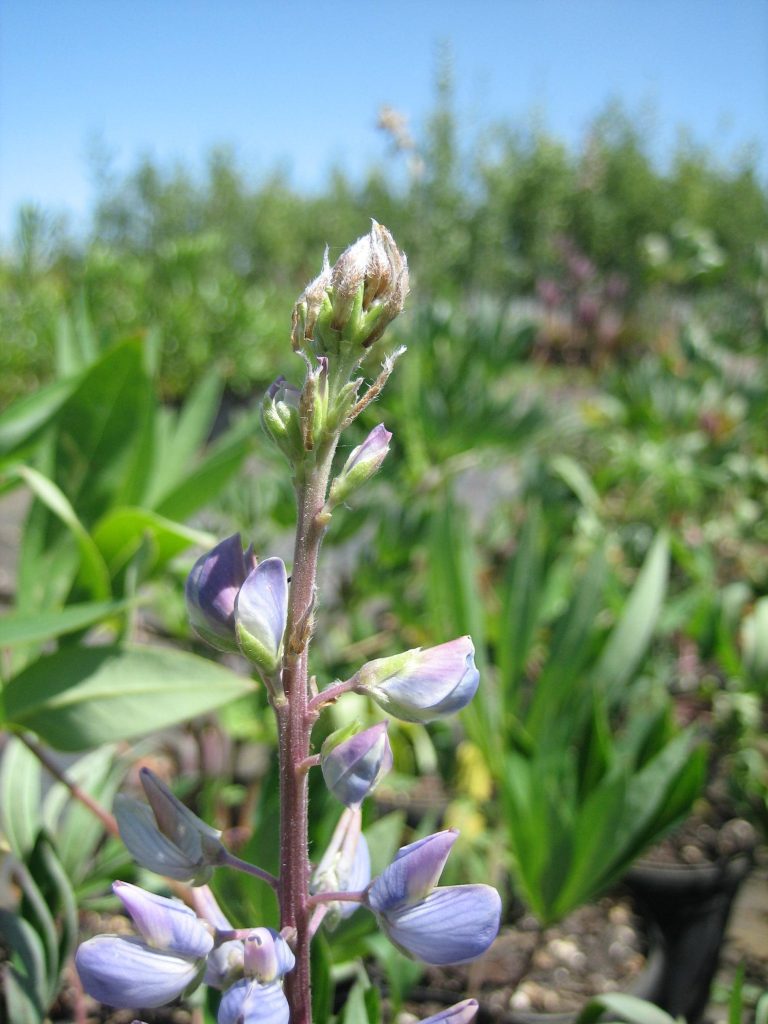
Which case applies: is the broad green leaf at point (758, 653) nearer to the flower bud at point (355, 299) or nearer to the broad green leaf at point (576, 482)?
the broad green leaf at point (576, 482)

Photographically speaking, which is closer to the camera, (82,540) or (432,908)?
(432,908)

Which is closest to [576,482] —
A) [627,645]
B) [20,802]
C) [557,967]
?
[627,645]

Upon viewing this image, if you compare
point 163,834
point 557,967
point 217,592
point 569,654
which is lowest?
point 557,967

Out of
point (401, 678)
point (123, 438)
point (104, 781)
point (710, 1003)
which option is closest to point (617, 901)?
point (710, 1003)

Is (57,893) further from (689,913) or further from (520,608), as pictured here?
(689,913)

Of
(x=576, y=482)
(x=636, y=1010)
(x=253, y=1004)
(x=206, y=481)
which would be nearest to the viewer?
(x=253, y=1004)

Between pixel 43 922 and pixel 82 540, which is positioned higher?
pixel 82 540

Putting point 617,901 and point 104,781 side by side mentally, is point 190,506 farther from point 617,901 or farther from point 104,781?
point 617,901

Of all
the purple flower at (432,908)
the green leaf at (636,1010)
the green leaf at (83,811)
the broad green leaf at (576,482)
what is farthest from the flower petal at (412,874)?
the broad green leaf at (576,482)
